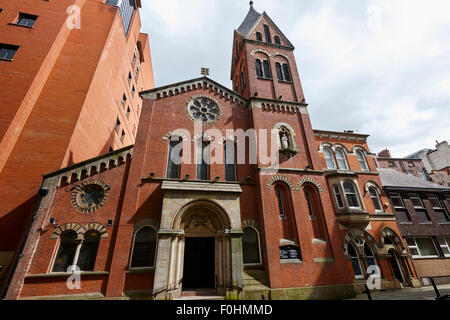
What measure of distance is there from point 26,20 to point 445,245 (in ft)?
130

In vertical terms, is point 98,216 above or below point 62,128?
below

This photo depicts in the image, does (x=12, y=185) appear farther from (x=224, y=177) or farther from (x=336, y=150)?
(x=336, y=150)

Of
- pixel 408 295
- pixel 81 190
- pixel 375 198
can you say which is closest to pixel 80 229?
pixel 81 190

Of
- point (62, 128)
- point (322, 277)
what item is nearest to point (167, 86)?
point (62, 128)

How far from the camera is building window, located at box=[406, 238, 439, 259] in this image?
15203mm

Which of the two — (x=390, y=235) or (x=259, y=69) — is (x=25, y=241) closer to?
(x=259, y=69)

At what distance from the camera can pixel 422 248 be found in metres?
15.5

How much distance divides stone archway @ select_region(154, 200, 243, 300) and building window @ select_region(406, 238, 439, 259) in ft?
48.0

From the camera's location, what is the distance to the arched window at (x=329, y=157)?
675 inches

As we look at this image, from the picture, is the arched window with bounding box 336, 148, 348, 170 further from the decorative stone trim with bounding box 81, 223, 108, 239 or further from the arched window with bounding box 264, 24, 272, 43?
the decorative stone trim with bounding box 81, 223, 108, 239

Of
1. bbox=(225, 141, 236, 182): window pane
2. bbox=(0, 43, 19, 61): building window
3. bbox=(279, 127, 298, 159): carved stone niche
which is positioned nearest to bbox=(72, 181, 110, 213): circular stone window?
bbox=(225, 141, 236, 182): window pane

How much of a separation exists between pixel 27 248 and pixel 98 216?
3143 mm

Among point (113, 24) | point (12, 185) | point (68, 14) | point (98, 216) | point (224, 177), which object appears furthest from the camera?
point (113, 24)
